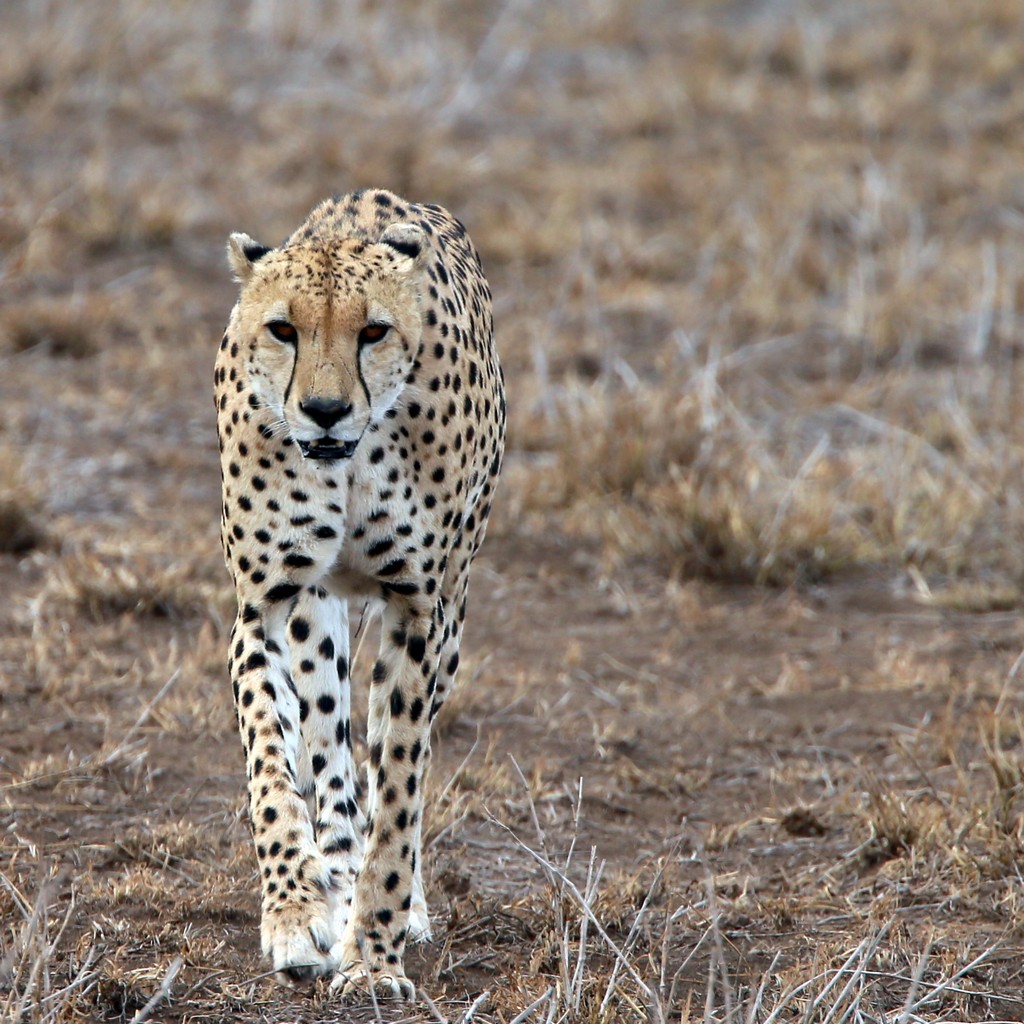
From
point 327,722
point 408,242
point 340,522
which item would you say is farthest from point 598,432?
point 340,522

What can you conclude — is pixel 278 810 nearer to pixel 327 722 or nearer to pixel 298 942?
pixel 298 942

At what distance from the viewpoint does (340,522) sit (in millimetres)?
3809

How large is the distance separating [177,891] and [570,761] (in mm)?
1379

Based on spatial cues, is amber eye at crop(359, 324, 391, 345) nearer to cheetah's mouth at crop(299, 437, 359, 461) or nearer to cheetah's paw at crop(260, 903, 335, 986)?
cheetah's mouth at crop(299, 437, 359, 461)

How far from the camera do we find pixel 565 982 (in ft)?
10.8

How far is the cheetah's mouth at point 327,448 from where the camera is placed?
11.7 feet

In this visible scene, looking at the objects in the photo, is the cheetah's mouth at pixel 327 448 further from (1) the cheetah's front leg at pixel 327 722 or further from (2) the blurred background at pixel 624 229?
(2) the blurred background at pixel 624 229

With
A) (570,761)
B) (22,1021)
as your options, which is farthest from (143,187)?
(22,1021)

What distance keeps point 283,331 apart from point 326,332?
0.10 meters

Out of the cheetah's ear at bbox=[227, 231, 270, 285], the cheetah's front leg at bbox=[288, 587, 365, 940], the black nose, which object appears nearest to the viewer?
the black nose

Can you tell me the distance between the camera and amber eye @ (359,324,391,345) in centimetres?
367

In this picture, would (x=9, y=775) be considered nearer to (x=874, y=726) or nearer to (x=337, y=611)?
(x=337, y=611)

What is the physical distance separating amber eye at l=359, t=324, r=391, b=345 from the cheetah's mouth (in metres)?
0.21

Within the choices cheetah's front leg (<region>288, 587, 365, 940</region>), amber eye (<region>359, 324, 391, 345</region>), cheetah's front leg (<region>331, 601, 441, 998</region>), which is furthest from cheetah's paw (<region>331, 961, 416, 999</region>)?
amber eye (<region>359, 324, 391, 345</region>)
